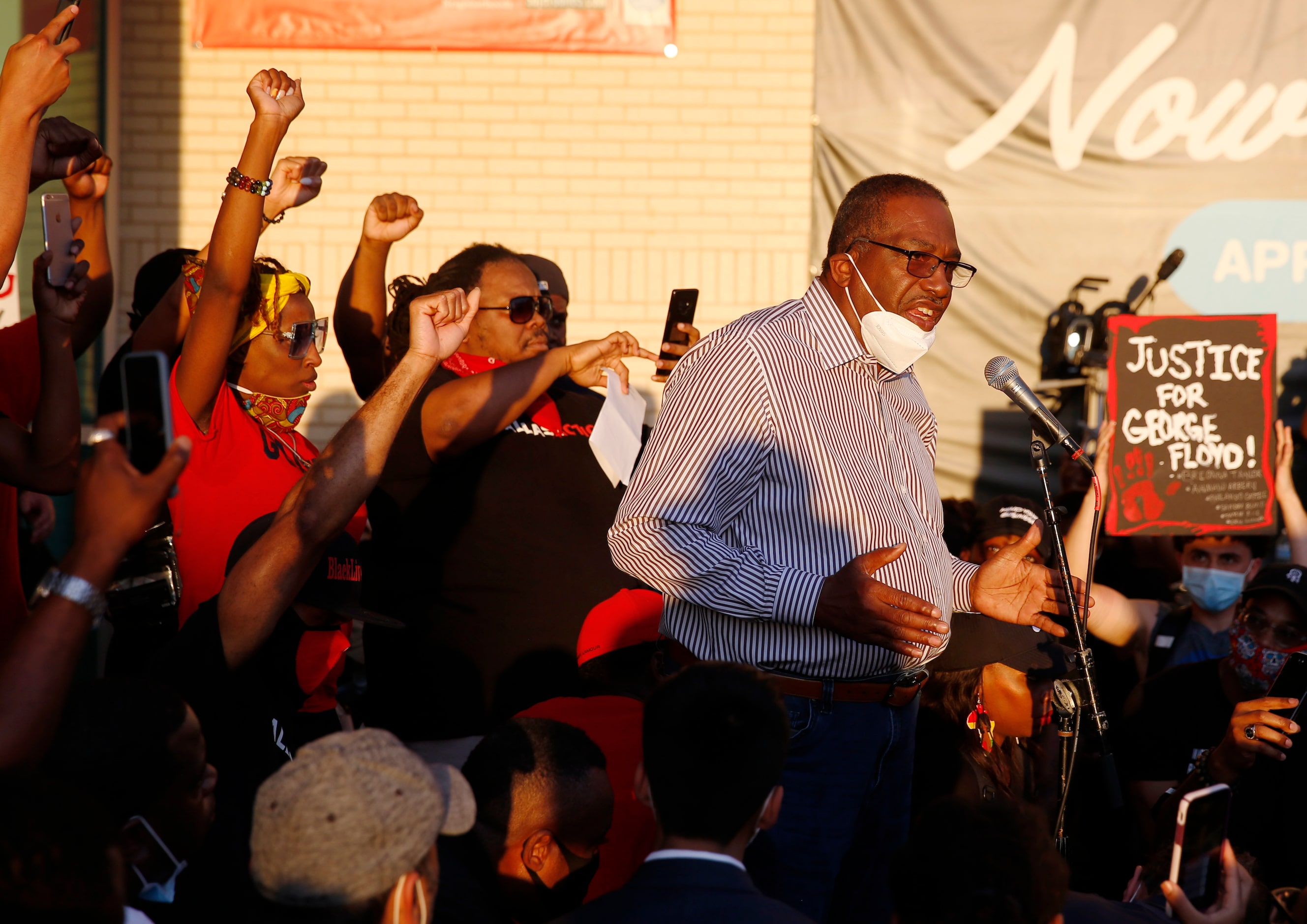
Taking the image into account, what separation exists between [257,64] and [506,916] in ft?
18.0

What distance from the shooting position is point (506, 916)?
2576 mm

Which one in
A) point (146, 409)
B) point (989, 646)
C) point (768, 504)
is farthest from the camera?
point (989, 646)

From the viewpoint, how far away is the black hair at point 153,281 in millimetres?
3900

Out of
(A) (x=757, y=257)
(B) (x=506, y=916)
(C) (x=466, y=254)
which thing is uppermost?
(A) (x=757, y=257)

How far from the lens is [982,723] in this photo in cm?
389

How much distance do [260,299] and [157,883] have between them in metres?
1.79

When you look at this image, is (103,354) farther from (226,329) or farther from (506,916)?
(506,916)

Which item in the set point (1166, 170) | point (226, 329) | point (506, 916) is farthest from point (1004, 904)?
point (1166, 170)

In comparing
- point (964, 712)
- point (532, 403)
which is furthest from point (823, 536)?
point (964, 712)

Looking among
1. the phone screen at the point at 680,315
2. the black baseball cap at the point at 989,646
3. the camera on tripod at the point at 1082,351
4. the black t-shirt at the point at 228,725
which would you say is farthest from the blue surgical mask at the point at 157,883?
the camera on tripod at the point at 1082,351

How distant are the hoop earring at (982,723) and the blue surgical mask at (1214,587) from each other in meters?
1.88

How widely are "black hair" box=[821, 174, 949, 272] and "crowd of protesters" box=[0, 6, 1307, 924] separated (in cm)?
1

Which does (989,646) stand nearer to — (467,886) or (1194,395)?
(467,886)

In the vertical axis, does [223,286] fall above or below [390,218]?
below
